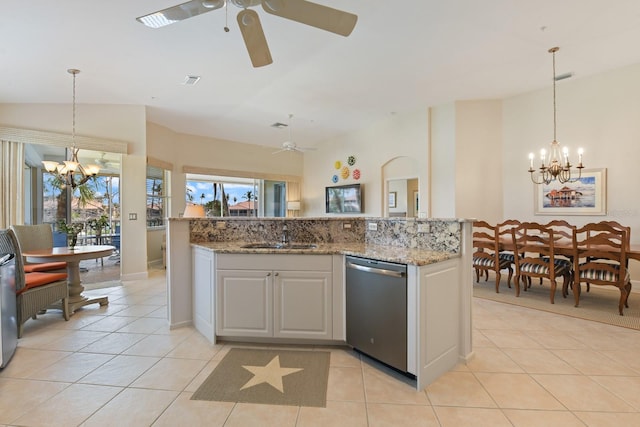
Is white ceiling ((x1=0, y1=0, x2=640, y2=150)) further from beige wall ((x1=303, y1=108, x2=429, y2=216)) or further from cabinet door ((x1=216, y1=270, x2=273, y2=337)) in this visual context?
cabinet door ((x1=216, y1=270, x2=273, y2=337))

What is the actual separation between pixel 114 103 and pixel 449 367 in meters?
5.87

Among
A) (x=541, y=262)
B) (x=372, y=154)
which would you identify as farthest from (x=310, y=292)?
(x=372, y=154)

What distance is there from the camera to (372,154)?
7141 mm

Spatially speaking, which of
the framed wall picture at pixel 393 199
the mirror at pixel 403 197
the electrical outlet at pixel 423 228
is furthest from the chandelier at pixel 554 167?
the framed wall picture at pixel 393 199

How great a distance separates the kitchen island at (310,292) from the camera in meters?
2.04

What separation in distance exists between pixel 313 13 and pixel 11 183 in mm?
5080

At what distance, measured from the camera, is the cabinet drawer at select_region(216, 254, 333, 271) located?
8.21 feet

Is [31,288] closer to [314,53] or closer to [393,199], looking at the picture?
[314,53]

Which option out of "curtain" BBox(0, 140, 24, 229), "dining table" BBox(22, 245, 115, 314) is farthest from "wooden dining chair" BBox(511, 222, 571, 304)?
"curtain" BBox(0, 140, 24, 229)

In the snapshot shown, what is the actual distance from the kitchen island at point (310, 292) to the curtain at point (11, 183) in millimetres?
3322

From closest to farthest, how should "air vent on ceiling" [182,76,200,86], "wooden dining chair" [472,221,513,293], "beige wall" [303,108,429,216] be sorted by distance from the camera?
"air vent on ceiling" [182,76,200,86], "wooden dining chair" [472,221,513,293], "beige wall" [303,108,429,216]

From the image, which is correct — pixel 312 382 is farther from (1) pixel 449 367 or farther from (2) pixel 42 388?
(2) pixel 42 388

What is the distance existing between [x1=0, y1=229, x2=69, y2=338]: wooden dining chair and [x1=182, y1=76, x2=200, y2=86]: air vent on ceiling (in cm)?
266

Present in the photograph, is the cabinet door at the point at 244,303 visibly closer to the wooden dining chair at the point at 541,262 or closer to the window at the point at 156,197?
the wooden dining chair at the point at 541,262
